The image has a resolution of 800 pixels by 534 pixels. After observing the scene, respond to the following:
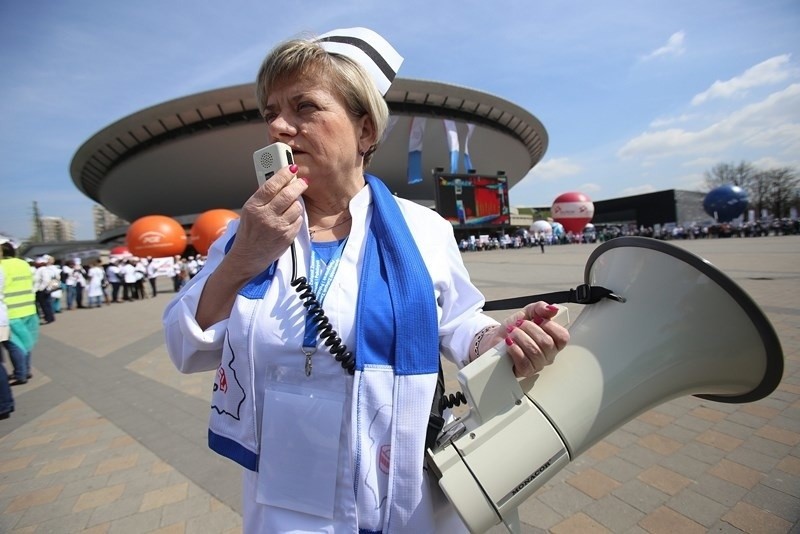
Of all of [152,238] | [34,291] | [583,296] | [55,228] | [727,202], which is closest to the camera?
[583,296]

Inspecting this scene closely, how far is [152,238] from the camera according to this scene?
1931cm

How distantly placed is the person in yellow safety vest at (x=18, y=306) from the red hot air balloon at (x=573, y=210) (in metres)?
41.3

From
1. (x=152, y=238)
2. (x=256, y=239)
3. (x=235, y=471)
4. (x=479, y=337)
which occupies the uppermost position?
(x=152, y=238)

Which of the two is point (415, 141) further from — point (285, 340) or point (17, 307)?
point (285, 340)

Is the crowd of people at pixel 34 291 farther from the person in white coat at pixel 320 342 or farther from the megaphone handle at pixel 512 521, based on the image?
the megaphone handle at pixel 512 521

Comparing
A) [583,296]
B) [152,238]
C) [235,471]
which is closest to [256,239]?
[583,296]

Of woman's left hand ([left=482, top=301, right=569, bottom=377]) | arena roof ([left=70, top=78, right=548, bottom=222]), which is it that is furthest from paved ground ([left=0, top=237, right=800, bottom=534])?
arena roof ([left=70, top=78, right=548, bottom=222])

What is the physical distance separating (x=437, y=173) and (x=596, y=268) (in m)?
28.7

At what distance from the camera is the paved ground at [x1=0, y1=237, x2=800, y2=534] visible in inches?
82.4

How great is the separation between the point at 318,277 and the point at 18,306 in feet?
20.3

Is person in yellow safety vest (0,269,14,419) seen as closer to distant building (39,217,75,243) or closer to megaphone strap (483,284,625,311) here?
megaphone strap (483,284,625,311)

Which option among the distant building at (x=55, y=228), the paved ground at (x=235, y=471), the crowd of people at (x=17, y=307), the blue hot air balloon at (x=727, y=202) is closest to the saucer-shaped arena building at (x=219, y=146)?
the blue hot air balloon at (x=727, y=202)

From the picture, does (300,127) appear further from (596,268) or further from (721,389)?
(721,389)

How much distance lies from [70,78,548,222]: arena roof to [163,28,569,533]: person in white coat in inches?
1266
